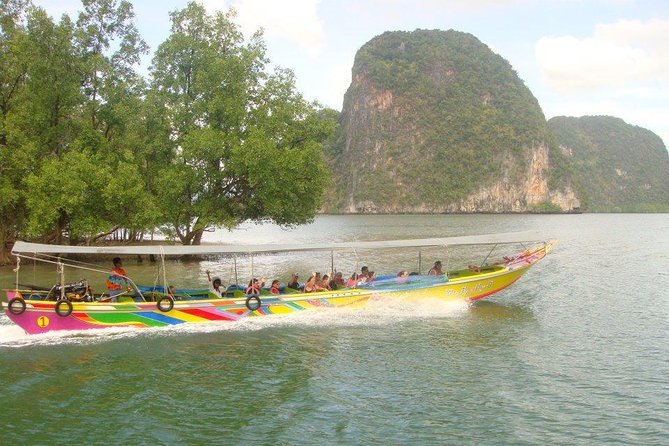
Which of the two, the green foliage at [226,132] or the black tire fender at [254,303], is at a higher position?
the green foliage at [226,132]

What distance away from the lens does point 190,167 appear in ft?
104

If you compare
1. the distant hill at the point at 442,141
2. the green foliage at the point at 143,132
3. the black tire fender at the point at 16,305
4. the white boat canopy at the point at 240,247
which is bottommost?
the black tire fender at the point at 16,305

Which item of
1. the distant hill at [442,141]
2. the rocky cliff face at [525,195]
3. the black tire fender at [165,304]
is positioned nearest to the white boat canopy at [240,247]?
the black tire fender at [165,304]

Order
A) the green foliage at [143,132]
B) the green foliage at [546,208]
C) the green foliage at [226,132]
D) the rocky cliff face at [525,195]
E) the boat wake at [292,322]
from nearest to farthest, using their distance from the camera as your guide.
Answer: the boat wake at [292,322], the green foliage at [143,132], the green foliage at [226,132], the green foliage at [546,208], the rocky cliff face at [525,195]

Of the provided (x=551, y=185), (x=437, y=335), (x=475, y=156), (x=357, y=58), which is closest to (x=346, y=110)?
(x=357, y=58)

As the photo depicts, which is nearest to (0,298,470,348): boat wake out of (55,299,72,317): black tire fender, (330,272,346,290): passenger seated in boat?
(55,299,72,317): black tire fender

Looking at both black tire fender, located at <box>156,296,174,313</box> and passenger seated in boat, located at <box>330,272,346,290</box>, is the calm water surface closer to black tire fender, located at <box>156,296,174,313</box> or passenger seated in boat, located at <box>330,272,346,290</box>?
black tire fender, located at <box>156,296,174,313</box>

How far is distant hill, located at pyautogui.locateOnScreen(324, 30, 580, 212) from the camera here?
170m

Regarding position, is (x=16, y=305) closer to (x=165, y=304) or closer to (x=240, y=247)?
(x=165, y=304)

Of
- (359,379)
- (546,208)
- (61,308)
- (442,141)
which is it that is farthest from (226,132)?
(546,208)

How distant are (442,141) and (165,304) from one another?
164229 millimetres

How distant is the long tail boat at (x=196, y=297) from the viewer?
1530cm

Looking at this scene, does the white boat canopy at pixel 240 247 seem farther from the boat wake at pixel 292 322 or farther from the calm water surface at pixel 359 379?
the calm water surface at pixel 359 379

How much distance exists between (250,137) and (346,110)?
17214cm
